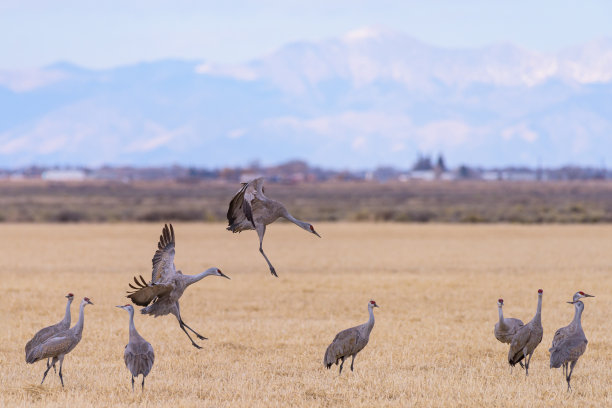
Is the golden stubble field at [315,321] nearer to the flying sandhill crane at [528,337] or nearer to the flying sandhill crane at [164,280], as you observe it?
the flying sandhill crane at [528,337]

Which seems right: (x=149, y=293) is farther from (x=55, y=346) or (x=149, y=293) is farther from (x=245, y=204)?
(x=245, y=204)

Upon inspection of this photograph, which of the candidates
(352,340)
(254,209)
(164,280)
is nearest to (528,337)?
(352,340)

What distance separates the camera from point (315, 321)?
18.2 metres

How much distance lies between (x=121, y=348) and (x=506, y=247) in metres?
26.3

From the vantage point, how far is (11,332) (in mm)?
16188

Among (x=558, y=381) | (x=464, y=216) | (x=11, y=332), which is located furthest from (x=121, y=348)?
(x=464, y=216)

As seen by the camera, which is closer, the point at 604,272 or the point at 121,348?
the point at 121,348

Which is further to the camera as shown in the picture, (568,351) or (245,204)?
(245,204)

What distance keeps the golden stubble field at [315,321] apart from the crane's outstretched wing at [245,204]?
6.74ft

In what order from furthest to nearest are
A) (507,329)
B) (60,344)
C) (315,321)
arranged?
(315,321) < (507,329) < (60,344)

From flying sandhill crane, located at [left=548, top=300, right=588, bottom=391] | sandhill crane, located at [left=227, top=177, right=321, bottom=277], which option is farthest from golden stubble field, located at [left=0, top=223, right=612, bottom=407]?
sandhill crane, located at [left=227, top=177, right=321, bottom=277]

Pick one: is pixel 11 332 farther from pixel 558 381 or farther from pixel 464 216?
pixel 464 216

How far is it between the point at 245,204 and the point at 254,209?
0.43 meters

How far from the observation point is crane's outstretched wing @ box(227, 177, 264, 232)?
1213cm
